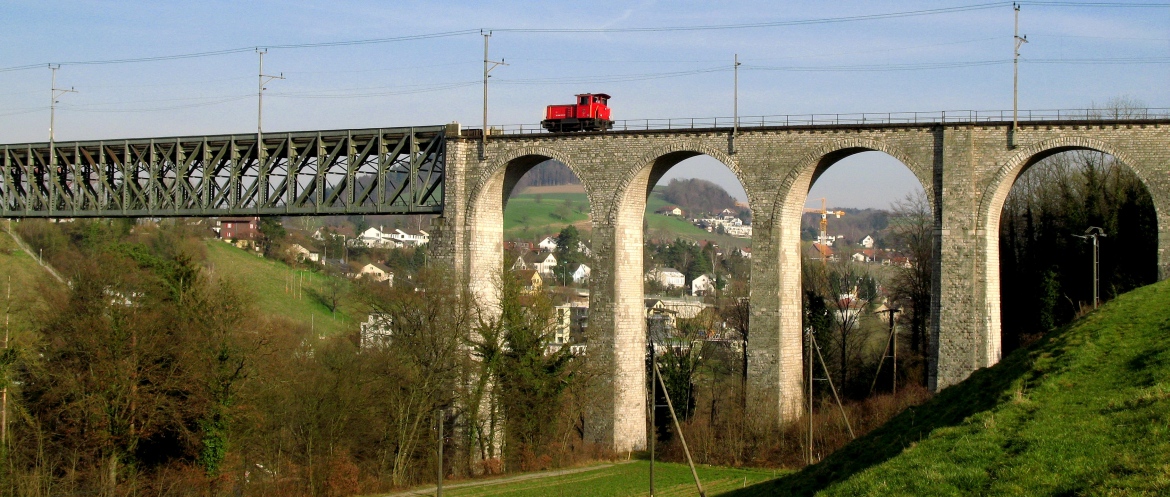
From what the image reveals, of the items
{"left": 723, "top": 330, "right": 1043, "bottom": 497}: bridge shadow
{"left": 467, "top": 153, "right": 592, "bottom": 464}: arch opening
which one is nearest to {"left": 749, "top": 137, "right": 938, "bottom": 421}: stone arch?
{"left": 467, "top": 153, "right": 592, "bottom": 464}: arch opening

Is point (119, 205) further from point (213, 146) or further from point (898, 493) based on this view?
point (898, 493)

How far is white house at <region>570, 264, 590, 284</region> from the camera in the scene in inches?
5026

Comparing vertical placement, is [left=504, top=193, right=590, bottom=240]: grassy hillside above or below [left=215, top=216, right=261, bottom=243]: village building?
above

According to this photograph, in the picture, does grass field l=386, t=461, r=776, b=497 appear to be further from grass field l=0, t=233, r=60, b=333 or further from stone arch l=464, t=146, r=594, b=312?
grass field l=0, t=233, r=60, b=333

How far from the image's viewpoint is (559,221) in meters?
165

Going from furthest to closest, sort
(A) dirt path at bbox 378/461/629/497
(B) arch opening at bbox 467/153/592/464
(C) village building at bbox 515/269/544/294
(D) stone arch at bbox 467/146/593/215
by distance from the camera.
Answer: (C) village building at bbox 515/269/544/294, (B) arch opening at bbox 467/153/592/464, (D) stone arch at bbox 467/146/593/215, (A) dirt path at bbox 378/461/629/497

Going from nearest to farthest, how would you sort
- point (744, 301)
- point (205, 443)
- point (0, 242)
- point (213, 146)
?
point (205, 443) → point (213, 146) → point (744, 301) → point (0, 242)

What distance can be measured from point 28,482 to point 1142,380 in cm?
2779

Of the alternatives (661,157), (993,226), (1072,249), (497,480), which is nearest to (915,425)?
(993,226)

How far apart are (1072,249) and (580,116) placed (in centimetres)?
2016

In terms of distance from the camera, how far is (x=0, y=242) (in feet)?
244

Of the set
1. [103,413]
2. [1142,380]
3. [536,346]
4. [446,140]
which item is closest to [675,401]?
[536,346]

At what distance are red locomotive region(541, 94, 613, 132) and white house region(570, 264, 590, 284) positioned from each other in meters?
83.7

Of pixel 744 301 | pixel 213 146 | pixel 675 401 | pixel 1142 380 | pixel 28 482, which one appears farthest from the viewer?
pixel 744 301
